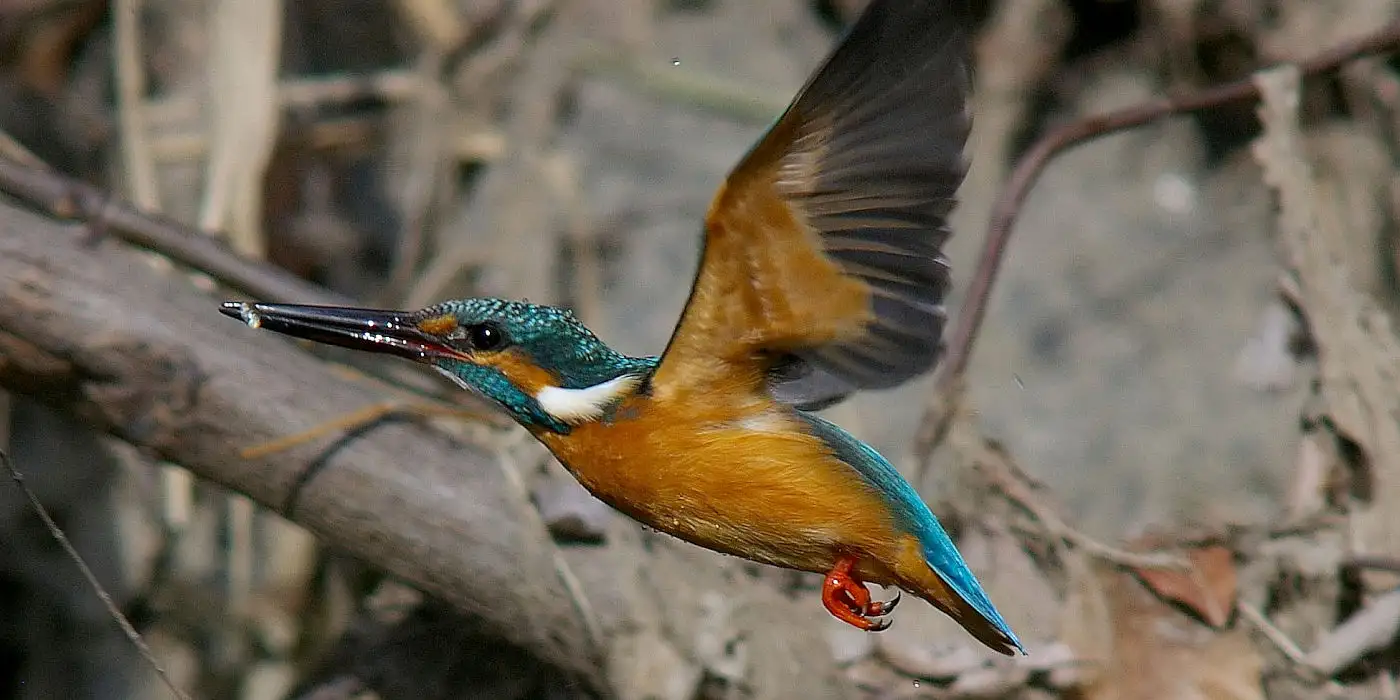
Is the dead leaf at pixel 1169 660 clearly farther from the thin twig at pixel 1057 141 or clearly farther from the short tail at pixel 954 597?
the thin twig at pixel 1057 141

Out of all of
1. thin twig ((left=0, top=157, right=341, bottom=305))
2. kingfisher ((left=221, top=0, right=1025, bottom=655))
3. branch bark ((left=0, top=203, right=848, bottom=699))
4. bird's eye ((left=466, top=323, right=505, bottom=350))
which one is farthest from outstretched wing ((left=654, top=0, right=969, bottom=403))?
thin twig ((left=0, top=157, right=341, bottom=305))

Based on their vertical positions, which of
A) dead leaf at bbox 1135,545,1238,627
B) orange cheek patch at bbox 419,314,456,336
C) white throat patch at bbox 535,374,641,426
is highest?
orange cheek patch at bbox 419,314,456,336

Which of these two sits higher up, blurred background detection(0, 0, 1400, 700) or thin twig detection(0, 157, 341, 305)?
thin twig detection(0, 157, 341, 305)

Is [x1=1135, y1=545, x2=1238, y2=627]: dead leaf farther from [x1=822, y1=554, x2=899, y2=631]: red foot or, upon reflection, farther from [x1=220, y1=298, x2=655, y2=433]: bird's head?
[x1=220, y1=298, x2=655, y2=433]: bird's head

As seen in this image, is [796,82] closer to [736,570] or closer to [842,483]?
[736,570]

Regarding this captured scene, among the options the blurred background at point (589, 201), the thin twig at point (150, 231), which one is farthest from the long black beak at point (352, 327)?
the blurred background at point (589, 201)

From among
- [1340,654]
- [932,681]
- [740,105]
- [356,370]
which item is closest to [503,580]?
[356,370]
